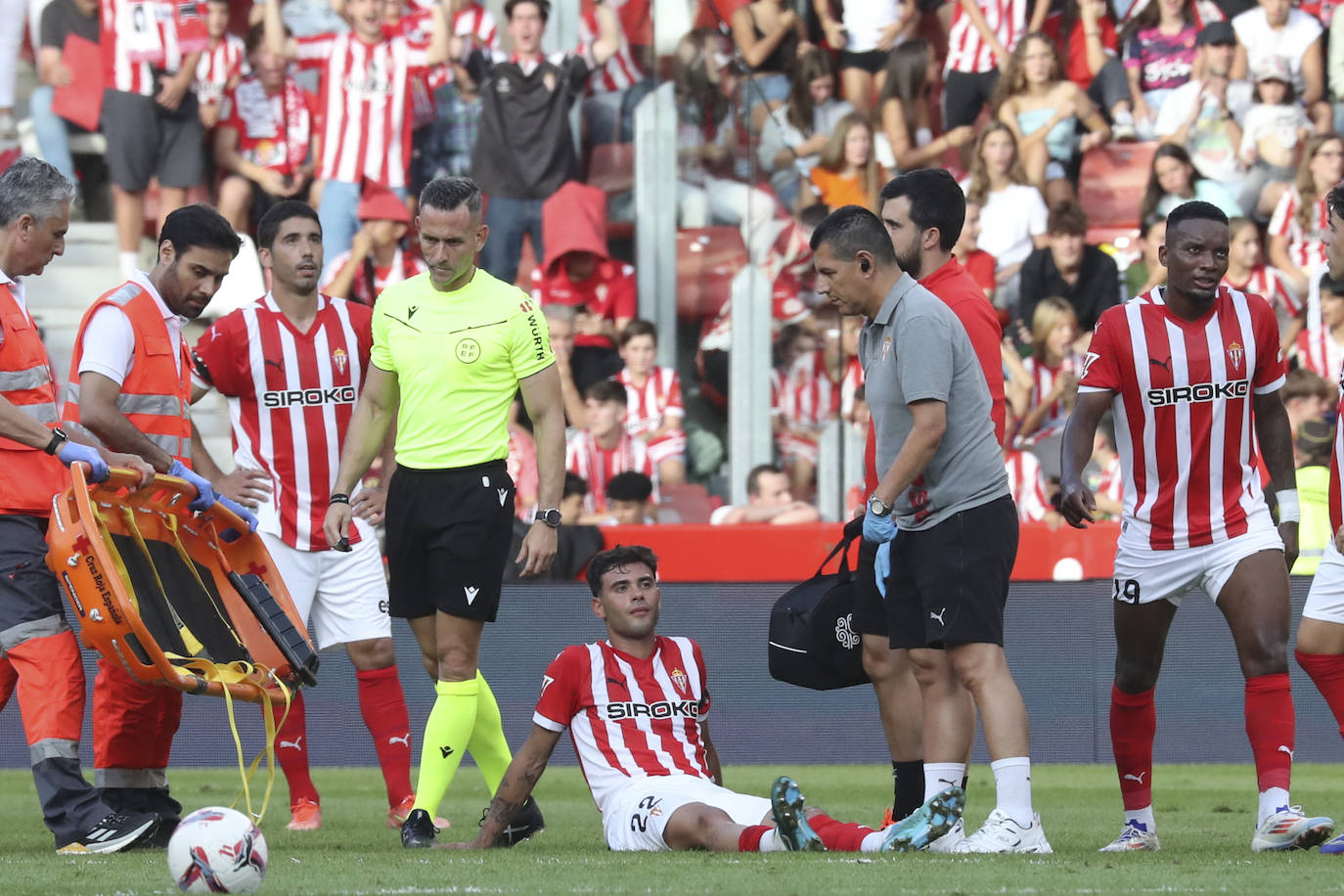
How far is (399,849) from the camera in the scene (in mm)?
5473

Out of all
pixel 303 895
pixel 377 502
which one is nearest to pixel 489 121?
pixel 377 502

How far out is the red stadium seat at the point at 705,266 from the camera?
1126 centimetres

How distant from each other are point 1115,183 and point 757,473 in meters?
3.21

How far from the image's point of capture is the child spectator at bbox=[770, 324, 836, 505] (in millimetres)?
10727

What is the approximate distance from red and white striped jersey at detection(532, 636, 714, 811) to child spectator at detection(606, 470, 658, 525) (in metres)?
4.90

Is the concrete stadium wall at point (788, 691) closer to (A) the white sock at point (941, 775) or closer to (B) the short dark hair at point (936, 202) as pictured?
(B) the short dark hair at point (936, 202)

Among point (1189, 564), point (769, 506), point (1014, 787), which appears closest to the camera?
point (1014, 787)

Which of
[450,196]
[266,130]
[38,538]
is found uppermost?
[266,130]

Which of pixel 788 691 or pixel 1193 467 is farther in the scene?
pixel 788 691

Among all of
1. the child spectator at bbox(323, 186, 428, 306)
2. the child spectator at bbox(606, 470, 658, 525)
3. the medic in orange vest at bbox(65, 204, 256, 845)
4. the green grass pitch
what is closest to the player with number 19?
the green grass pitch

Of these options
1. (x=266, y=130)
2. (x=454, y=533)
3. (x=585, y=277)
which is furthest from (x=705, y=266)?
(x=454, y=533)

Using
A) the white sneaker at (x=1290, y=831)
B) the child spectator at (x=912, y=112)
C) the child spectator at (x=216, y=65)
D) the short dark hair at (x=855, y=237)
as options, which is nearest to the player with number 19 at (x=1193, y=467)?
the white sneaker at (x=1290, y=831)

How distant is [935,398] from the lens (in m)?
4.95

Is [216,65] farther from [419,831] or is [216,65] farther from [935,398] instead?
[935,398]
